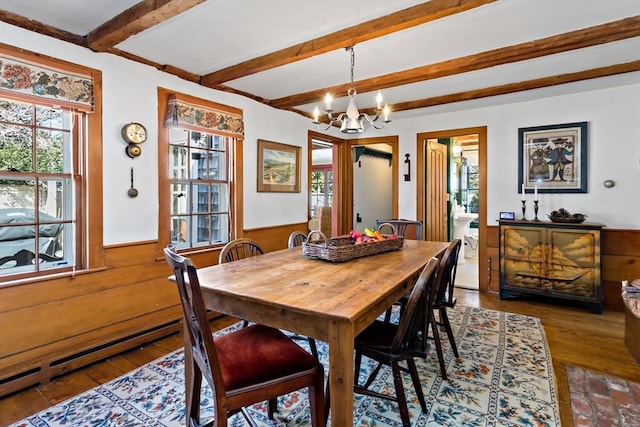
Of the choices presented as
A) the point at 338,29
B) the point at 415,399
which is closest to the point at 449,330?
the point at 415,399

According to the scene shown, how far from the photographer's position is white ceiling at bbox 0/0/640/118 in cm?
204

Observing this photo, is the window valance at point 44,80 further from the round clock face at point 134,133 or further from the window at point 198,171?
the window at point 198,171

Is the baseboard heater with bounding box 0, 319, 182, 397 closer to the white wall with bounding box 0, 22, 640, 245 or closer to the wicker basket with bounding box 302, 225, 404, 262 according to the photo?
the white wall with bounding box 0, 22, 640, 245

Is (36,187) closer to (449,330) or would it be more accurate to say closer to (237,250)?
(237,250)

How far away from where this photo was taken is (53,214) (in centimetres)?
241

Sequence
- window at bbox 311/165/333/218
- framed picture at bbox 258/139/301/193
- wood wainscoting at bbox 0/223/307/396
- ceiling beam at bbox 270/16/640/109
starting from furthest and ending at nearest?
window at bbox 311/165/333/218, framed picture at bbox 258/139/301/193, ceiling beam at bbox 270/16/640/109, wood wainscoting at bbox 0/223/307/396

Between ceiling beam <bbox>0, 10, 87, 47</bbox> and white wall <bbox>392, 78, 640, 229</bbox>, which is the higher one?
ceiling beam <bbox>0, 10, 87, 47</bbox>

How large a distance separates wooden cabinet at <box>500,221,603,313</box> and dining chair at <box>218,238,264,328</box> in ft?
9.69

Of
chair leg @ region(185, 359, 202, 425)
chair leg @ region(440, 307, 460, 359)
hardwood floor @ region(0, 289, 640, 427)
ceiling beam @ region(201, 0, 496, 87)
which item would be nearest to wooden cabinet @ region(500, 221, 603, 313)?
hardwood floor @ region(0, 289, 640, 427)

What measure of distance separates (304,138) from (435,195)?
2155mm

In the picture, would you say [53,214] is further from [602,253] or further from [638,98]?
[638,98]

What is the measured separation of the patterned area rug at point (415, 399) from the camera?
1826mm

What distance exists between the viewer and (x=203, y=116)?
3211 mm

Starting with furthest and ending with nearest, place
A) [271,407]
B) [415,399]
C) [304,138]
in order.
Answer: [304,138], [415,399], [271,407]
